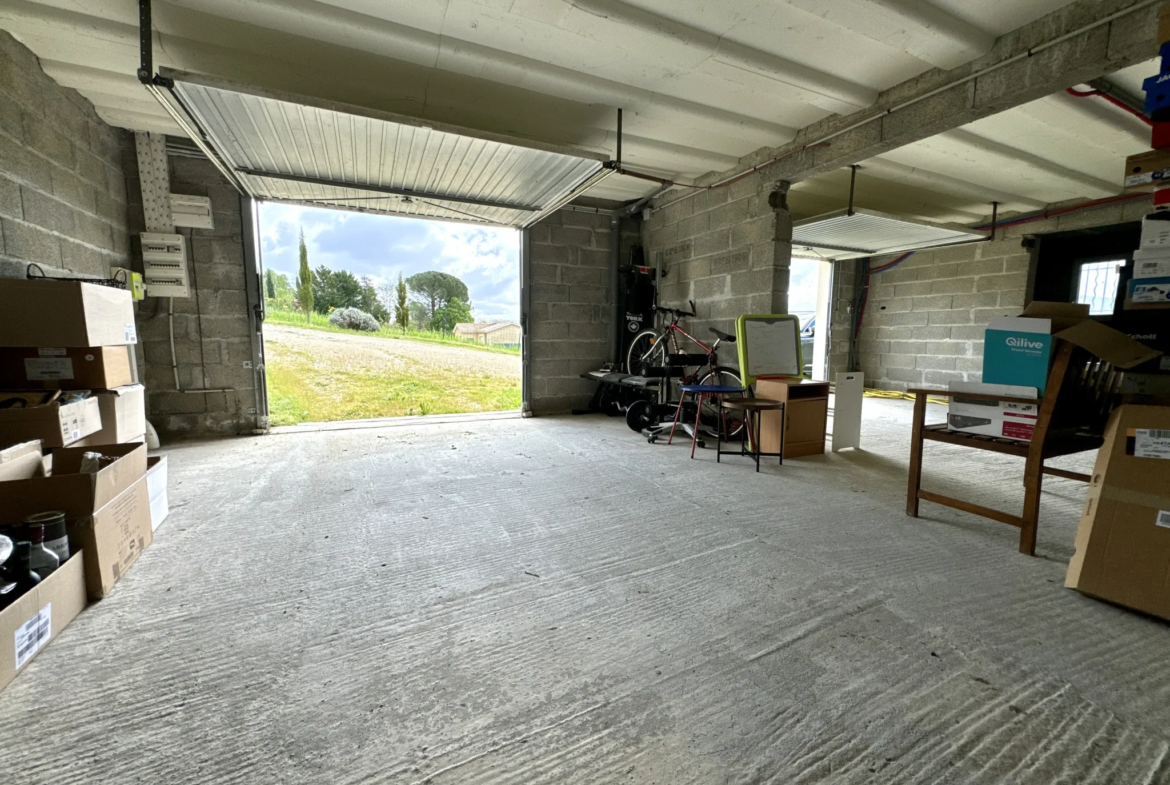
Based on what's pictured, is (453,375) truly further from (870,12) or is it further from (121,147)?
(870,12)

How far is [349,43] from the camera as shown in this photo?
7.46 feet

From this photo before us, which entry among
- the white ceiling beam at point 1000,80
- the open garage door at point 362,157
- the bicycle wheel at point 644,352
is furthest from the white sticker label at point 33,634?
the white ceiling beam at point 1000,80

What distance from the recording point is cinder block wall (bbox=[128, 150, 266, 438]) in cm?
359

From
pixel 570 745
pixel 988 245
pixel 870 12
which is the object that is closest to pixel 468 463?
pixel 570 745

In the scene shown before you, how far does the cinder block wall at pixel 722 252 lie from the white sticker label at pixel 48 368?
14.0 feet

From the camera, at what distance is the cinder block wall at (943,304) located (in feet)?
18.0

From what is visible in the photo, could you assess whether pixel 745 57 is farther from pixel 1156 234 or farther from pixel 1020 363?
pixel 1020 363

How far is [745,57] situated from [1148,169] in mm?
1694

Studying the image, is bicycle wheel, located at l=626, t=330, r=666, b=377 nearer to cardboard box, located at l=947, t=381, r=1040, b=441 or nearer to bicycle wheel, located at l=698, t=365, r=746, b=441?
bicycle wheel, located at l=698, t=365, r=746, b=441

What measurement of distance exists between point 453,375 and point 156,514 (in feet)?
15.0

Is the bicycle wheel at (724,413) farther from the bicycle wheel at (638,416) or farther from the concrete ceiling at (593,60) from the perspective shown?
the concrete ceiling at (593,60)

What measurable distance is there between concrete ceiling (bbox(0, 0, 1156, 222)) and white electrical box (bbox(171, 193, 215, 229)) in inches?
19.4

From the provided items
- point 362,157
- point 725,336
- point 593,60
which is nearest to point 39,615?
point 362,157

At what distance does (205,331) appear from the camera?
12.2 feet
